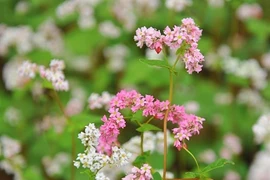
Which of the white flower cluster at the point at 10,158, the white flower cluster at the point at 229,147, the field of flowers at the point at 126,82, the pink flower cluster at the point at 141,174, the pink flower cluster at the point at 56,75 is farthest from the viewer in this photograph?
the white flower cluster at the point at 229,147

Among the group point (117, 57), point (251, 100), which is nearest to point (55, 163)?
point (117, 57)

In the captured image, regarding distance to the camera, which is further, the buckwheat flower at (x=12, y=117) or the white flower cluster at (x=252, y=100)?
the white flower cluster at (x=252, y=100)

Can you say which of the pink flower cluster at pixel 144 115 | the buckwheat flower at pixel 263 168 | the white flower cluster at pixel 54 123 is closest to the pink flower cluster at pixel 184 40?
the pink flower cluster at pixel 144 115

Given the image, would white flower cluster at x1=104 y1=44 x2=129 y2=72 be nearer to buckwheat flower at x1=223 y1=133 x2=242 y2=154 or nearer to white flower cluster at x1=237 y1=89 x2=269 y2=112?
white flower cluster at x1=237 y1=89 x2=269 y2=112

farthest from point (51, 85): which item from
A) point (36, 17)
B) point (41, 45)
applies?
point (36, 17)

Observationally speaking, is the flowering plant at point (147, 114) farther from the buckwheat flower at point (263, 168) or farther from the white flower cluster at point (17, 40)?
the white flower cluster at point (17, 40)

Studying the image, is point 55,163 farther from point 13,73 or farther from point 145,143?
point 145,143

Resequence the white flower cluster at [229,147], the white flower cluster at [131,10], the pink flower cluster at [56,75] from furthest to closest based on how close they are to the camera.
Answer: the white flower cluster at [131,10] < the white flower cluster at [229,147] < the pink flower cluster at [56,75]
